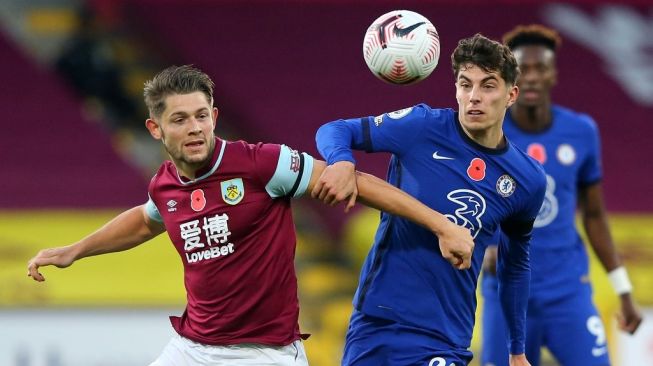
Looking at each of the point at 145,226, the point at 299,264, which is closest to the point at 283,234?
the point at 145,226

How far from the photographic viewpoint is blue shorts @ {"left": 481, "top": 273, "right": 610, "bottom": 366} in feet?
23.0

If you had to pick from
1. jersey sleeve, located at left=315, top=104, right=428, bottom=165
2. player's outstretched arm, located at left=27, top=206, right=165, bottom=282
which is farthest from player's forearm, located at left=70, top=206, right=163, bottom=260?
jersey sleeve, located at left=315, top=104, right=428, bottom=165

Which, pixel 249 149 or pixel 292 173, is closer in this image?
pixel 292 173

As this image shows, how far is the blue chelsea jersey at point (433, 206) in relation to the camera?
210 inches

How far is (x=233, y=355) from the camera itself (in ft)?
17.1

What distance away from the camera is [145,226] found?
5.73 meters

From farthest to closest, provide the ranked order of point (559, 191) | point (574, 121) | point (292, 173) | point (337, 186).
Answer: point (574, 121) < point (559, 191) < point (292, 173) < point (337, 186)

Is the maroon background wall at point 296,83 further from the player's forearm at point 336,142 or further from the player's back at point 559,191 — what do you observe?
the player's forearm at point 336,142

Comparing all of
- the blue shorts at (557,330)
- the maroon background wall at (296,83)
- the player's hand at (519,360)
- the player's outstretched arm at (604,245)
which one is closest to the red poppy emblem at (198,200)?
the player's hand at (519,360)

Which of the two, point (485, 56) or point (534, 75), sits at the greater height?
point (534, 75)

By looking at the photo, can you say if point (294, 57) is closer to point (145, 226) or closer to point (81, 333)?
point (81, 333)

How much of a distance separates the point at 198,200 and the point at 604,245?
3140 mm

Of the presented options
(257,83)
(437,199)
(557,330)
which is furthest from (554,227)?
(257,83)

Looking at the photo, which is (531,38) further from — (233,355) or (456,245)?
(233,355)
